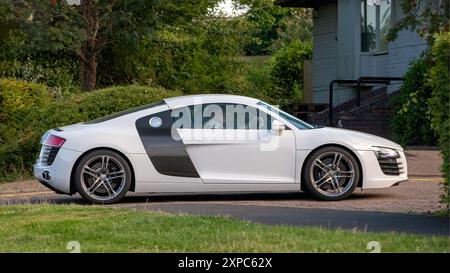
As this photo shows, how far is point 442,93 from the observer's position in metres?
9.76

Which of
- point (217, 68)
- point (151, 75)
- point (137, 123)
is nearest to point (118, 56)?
point (151, 75)

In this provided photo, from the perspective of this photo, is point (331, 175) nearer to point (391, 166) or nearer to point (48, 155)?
point (391, 166)

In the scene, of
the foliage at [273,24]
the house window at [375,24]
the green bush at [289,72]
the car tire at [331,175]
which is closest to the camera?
the car tire at [331,175]

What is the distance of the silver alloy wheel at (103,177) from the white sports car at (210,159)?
0.01m

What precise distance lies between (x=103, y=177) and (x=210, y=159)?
140cm

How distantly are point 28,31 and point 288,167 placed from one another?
10522 mm

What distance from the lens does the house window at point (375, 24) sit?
2523 cm

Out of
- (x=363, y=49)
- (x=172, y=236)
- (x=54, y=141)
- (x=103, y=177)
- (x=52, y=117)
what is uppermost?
(x=363, y=49)

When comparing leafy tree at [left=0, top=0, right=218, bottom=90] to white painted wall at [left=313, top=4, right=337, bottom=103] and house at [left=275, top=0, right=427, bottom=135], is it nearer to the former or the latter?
house at [left=275, top=0, right=427, bottom=135]

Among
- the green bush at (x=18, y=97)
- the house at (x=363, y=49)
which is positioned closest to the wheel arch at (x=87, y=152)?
the green bush at (x=18, y=97)

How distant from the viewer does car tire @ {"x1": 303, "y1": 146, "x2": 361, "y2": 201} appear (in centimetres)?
1262

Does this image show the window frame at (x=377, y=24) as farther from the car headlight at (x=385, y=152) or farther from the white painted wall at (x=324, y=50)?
the car headlight at (x=385, y=152)

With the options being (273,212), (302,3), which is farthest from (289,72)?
(273,212)

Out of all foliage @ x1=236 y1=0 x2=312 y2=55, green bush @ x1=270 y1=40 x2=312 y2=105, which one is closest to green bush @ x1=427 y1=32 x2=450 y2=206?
foliage @ x1=236 y1=0 x2=312 y2=55
